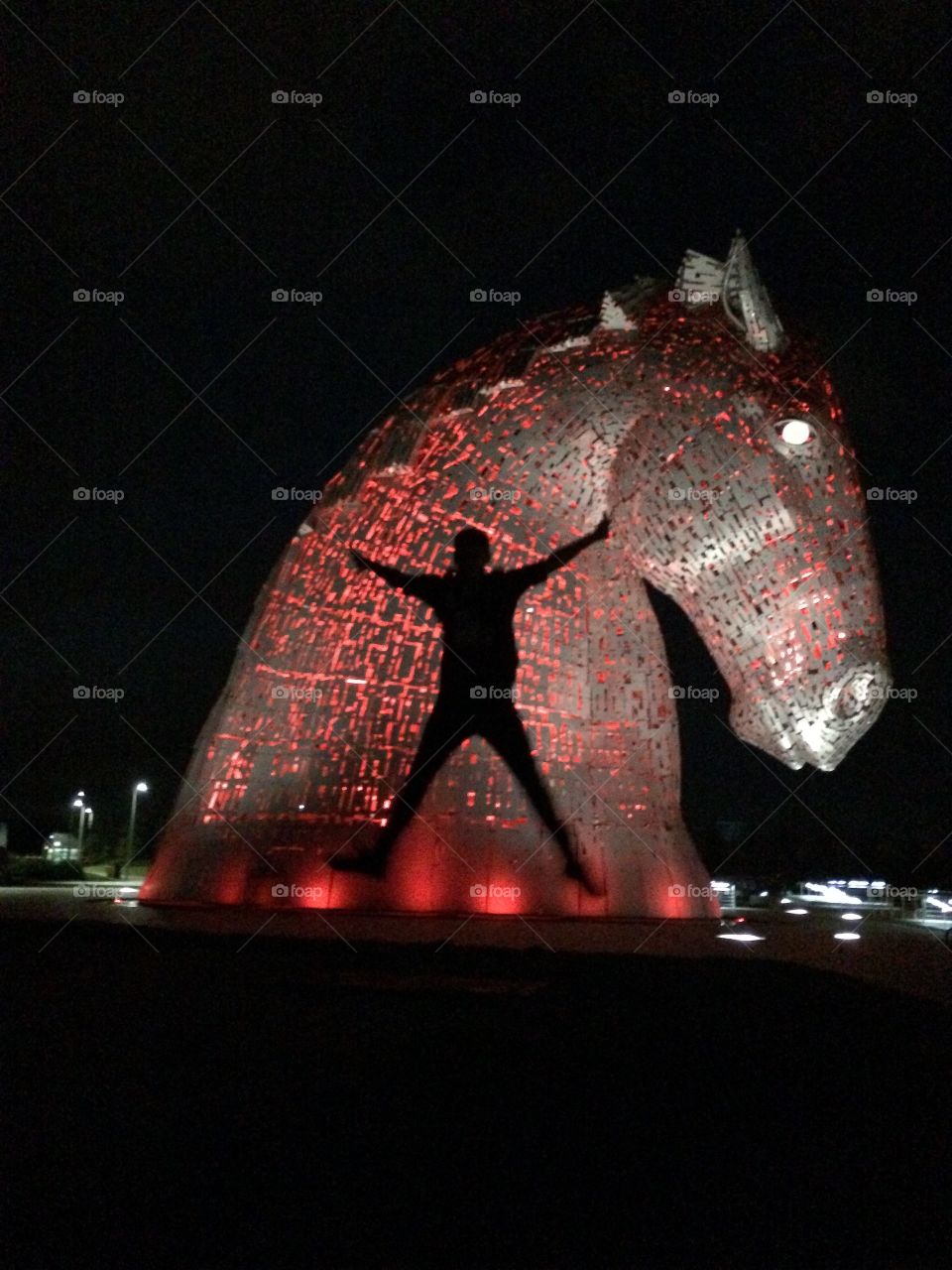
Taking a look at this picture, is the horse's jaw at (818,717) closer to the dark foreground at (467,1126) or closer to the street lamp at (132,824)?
the dark foreground at (467,1126)

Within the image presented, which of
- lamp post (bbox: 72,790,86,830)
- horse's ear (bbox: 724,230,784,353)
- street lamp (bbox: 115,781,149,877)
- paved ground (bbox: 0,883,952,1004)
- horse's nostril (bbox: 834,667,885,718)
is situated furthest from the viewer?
lamp post (bbox: 72,790,86,830)

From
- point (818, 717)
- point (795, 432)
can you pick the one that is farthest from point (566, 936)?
point (795, 432)

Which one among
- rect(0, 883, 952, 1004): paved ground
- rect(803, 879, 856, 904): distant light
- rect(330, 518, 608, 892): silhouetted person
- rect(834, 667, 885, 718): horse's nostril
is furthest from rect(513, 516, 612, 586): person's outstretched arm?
rect(803, 879, 856, 904): distant light

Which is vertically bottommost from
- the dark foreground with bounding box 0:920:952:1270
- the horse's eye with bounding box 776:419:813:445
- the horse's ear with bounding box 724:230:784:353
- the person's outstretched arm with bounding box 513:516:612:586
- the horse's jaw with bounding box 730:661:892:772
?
the dark foreground with bounding box 0:920:952:1270

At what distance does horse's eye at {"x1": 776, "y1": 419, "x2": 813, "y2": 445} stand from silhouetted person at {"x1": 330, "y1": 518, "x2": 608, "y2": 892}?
7.04 ft

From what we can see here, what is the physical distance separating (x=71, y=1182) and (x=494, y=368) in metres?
10.2

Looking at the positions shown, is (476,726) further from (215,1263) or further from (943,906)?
(943,906)

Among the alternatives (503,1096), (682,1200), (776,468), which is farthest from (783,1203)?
(776,468)

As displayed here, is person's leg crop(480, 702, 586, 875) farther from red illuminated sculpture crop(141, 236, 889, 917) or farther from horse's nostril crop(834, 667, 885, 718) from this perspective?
horse's nostril crop(834, 667, 885, 718)

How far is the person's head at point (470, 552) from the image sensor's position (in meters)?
11.1

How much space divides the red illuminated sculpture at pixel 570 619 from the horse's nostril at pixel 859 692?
20mm

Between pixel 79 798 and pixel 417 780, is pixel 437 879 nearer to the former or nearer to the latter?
pixel 417 780

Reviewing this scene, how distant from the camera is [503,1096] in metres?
4.14

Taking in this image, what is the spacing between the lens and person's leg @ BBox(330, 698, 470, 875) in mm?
11039
